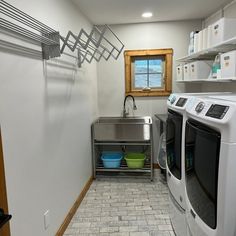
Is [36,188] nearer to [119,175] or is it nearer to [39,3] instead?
[39,3]

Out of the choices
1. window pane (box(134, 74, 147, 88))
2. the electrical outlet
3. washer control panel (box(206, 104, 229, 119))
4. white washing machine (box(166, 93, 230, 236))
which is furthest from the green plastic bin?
washer control panel (box(206, 104, 229, 119))

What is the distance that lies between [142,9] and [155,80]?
4.07ft

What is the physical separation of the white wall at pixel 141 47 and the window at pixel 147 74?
9 cm

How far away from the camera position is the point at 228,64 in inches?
78.4

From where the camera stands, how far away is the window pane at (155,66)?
3871 mm

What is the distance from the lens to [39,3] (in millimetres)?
1817

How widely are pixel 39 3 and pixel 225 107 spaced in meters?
1.59

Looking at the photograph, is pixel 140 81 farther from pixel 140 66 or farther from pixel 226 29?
pixel 226 29

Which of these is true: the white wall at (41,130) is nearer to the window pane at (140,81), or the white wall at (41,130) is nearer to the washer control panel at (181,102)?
the washer control panel at (181,102)

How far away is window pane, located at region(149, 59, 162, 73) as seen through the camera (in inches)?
152

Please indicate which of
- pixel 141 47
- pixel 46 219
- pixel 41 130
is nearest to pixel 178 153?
pixel 41 130

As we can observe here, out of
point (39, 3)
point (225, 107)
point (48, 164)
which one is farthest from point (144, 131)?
point (225, 107)

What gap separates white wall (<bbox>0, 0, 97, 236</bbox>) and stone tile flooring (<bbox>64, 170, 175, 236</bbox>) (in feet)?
0.76

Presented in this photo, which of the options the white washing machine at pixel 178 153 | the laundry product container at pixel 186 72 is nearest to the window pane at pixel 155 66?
the laundry product container at pixel 186 72
